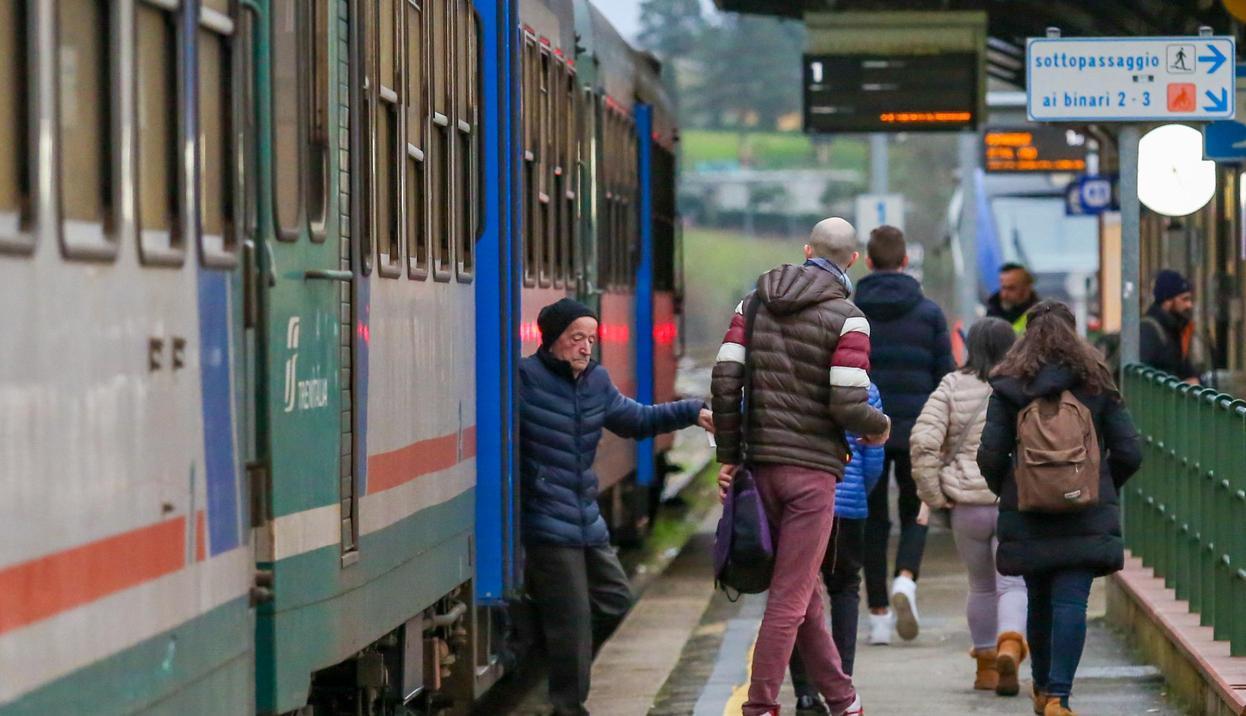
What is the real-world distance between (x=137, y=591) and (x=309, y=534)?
57.2 inches

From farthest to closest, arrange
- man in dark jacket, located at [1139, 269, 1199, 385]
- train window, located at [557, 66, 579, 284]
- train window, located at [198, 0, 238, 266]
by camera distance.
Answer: man in dark jacket, located at [1139, 269, 1199, 385] → train window, located at [557, 66, 579, 284] → train window, located at [198, 0, 238, 266]

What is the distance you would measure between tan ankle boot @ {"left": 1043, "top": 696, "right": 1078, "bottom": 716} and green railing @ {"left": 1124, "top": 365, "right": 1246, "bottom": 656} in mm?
695

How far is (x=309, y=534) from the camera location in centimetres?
634

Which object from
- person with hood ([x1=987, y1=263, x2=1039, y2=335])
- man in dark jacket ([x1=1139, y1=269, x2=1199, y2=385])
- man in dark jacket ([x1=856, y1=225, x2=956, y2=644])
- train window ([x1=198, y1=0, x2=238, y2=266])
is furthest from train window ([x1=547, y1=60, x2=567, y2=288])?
train window ([x1=198, y1=0, x2=238, y2=266])

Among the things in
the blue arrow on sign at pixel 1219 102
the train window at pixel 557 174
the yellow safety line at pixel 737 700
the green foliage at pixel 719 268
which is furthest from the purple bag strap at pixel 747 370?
the green foliage at pixel 719 268

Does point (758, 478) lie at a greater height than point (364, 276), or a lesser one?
lesser

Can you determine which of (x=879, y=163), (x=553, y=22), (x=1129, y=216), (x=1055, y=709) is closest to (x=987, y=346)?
(x=1055, y=709)

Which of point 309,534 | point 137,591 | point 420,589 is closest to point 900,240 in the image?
point 420,589

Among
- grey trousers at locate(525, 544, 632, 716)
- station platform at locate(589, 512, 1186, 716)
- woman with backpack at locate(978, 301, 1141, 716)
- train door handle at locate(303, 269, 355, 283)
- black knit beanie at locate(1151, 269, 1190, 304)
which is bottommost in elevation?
station platform at locate(589, 512, 1186, 716)

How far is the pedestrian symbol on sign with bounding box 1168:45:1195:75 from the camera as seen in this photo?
1243cm

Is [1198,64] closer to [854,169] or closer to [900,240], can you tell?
[900,240]

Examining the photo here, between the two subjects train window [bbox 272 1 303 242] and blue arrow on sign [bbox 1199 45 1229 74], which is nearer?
train window [bbox 272 1 303 242]

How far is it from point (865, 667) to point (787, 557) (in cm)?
270

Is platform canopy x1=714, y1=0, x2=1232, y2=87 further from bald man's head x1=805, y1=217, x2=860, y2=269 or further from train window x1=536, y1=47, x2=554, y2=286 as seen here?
bald man's head x1=805, y1=217, x2=860, y2=269
